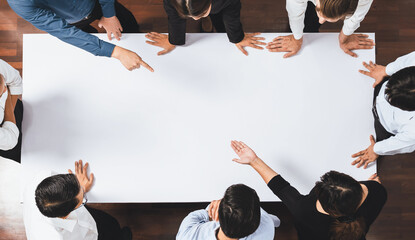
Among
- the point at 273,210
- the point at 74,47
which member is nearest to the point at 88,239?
the point at 74,47

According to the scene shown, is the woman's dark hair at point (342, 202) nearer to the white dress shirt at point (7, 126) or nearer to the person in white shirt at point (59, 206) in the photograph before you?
the person in white shirt at point (59, 206)

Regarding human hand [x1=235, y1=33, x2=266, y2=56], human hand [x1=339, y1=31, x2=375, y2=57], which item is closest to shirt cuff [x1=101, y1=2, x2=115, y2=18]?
human hand [x1=235, y1=33, x2=266, y2=56]

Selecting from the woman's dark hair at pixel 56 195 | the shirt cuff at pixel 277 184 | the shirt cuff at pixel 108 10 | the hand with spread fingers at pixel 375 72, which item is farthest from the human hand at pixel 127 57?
the hand with spread fingers at pixel 375 72

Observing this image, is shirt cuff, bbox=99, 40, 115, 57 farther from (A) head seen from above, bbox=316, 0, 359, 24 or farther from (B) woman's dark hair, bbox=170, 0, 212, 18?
(A) head seen from above, bbox=316, 0, 359, 24

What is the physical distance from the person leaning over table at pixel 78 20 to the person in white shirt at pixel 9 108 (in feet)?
0.87

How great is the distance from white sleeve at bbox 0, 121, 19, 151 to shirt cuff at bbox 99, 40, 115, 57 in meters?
0.52

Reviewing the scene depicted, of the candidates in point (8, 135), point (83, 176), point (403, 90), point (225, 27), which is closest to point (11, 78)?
point (8, 135)

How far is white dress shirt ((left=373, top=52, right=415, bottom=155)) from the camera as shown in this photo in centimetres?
153

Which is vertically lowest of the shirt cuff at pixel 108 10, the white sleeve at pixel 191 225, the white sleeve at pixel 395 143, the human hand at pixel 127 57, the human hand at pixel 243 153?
the white sleeve at pixel 191 225

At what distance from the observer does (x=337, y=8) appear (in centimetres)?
134

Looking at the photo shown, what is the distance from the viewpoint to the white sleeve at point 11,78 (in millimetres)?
1513

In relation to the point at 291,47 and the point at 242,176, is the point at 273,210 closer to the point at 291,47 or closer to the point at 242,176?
the point at 242,176

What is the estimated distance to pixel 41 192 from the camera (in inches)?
55.5

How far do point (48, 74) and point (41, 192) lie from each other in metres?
0.59
